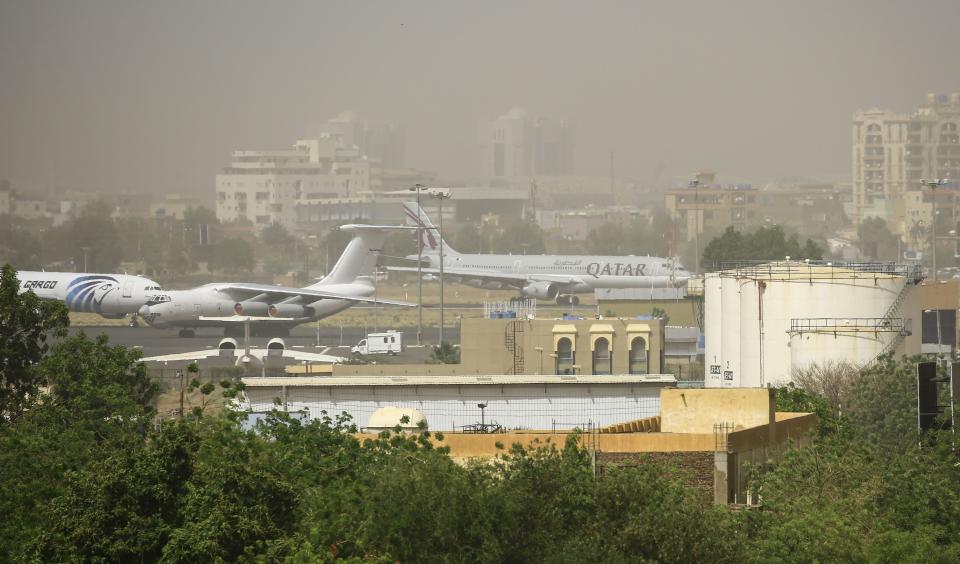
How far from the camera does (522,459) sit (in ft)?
108

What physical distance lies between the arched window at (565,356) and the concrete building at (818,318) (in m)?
10.5

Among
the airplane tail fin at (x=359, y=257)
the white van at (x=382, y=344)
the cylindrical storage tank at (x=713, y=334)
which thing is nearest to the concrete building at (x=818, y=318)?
the cylindrical storage tank at (x=713, y=334)

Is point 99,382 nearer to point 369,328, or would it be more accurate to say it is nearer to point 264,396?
point 264,396

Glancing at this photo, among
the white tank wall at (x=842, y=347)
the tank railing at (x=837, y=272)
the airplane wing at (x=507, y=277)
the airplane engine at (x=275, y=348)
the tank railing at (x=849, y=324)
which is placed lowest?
the airplane engine at (x=275, y=348)

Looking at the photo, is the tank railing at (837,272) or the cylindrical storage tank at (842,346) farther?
the tank railing at (837,272)

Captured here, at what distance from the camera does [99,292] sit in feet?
423

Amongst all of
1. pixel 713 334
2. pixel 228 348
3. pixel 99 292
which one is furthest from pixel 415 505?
pixel 99 292

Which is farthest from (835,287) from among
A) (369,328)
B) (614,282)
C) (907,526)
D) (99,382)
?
(614,282)

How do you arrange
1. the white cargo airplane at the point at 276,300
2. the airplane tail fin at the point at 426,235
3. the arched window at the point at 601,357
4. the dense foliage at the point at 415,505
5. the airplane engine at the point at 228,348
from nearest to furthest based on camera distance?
1. the dense foliage at the point at 415,505
2. the arched window at the point at 601,357
3. the airplane engine at the point at 228,348
4. the white cargo airplane at the point at 276,300
5. the airplane tail fin at the point at 426,235

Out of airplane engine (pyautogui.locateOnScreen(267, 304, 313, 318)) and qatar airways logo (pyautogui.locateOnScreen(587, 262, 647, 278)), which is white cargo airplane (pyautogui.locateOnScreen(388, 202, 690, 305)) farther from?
airplane engine (pyautogui.locateOnScreen(267, 304, 313, 318))

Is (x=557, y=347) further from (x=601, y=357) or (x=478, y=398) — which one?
(x=478, y=398)

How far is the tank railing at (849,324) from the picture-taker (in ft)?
212

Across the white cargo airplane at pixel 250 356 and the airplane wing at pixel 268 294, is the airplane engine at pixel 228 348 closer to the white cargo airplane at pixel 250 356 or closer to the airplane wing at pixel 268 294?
the white cargo airplane at pixel 250 356

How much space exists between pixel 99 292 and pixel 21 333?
235ft
